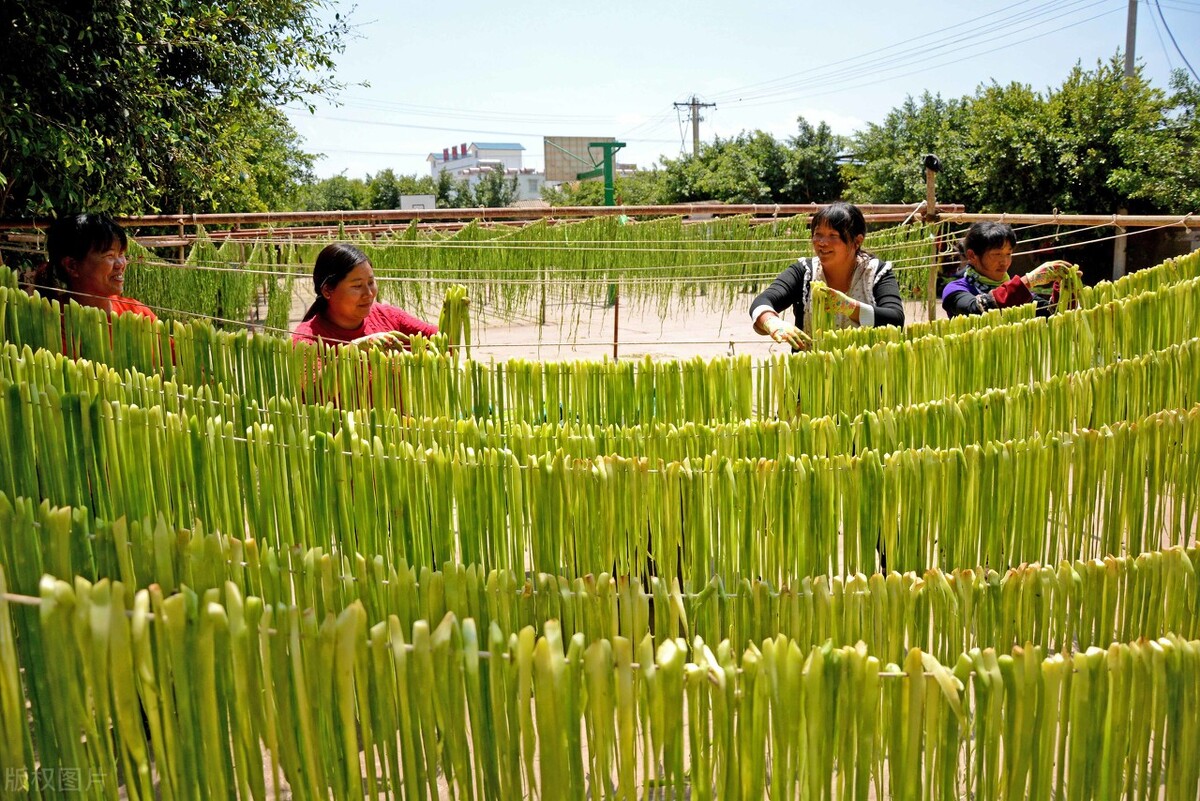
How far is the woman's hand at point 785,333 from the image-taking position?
3075 millimetres

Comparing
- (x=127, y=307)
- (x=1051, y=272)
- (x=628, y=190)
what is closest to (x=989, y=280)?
(x=1051, y=272)

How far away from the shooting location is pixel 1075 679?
1.25 m

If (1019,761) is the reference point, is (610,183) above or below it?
above

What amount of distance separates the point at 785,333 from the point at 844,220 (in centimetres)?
39

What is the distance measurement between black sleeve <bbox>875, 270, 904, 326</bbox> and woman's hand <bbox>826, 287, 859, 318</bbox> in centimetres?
10

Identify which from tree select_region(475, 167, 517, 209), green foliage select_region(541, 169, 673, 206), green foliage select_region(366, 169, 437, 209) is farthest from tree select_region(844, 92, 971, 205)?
green foliage select_region(366, 169, 437, 209)

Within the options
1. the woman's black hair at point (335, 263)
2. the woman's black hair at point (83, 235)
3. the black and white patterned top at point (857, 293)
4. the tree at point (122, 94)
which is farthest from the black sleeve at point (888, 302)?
the tree at point (122, 94)

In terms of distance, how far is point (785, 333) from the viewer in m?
3.10

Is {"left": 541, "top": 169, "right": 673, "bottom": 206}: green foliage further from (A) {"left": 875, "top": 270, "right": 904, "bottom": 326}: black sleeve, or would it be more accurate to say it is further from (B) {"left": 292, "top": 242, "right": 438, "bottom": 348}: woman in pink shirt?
(B) {"left": 292, "top": 242, "right": 438, "bottom": 348}: woman in pink shirt

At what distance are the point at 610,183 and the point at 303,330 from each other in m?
18.6

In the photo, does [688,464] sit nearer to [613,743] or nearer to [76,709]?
[613,743]

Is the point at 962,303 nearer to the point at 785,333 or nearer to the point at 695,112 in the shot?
the point at 785,333

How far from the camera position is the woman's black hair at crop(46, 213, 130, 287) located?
3033 millimetres

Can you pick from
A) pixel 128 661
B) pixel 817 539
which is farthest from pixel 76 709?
pixel 817 539
